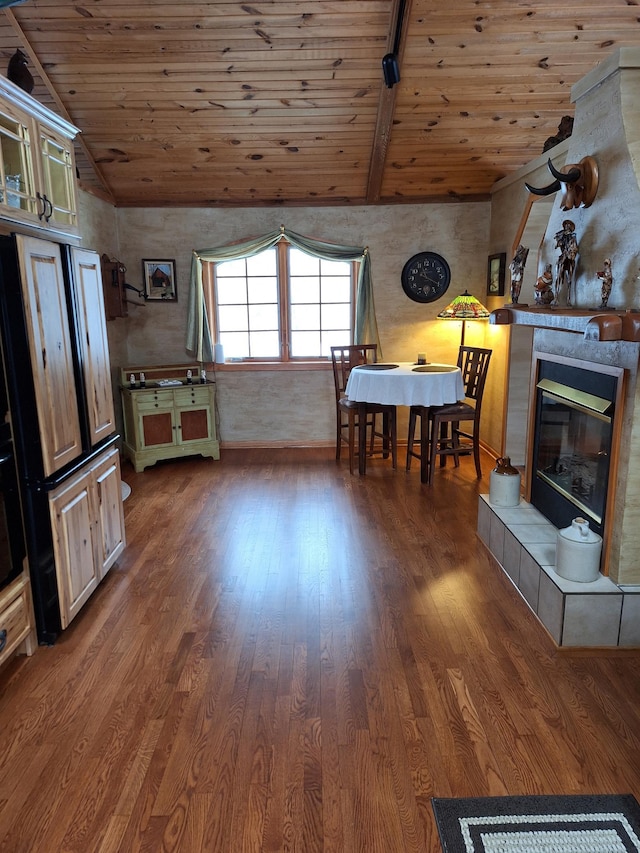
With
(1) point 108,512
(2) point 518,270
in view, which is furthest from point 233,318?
(2) point 518,270

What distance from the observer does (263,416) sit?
20.3ft

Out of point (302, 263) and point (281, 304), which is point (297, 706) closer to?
point (281, 304)

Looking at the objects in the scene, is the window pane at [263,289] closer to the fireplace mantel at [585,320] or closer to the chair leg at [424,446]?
the chair leg at [424,446]

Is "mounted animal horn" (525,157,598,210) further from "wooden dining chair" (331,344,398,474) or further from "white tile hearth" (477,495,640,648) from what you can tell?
"wooden dining chair" (331,344,398,474)

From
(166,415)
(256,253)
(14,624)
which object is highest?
(256,253)

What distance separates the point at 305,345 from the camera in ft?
20.2

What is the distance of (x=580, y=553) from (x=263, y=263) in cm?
443

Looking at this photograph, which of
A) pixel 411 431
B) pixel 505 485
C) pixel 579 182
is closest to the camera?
pixel 579 182

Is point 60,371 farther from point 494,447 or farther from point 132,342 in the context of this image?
point 494,447

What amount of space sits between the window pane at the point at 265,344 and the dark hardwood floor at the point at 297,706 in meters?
2.87

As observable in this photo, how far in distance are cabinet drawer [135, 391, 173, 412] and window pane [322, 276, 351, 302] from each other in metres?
1.89

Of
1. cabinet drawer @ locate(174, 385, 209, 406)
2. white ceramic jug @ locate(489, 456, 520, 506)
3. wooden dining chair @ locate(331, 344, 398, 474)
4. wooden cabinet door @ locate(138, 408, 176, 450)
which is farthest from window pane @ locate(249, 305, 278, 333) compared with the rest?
white ceramic jug @ locate(489, 456, 520, 506)

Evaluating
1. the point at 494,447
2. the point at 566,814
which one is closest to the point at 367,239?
the point at 494,447

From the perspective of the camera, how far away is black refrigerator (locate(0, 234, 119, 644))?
236 cm
